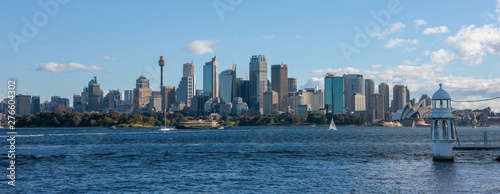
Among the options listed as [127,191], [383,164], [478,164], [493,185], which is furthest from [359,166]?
[127,191]

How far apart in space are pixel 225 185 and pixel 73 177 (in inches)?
718

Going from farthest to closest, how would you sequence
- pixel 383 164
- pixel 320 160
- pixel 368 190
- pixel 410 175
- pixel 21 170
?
1. pixel 320 160
2. pixel 383 164
3. pixel 21 170
4. pixel 410 175
5. pixel 368 190

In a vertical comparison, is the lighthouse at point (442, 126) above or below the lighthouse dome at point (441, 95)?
below

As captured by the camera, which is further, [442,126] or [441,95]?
[441,95]

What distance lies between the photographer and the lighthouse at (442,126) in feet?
207

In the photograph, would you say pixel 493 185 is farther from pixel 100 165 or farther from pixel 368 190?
pixel 100 165

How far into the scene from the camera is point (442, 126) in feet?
207

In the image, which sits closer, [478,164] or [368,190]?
[368,190]

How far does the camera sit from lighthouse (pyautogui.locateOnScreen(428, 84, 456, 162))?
63.0 m

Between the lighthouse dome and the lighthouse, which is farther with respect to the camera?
the lighthouse dome

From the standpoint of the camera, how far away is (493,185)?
48.0 meters

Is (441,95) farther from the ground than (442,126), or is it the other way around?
(441,95)

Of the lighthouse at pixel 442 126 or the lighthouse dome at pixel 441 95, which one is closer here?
the lighthouse at pixel 442 126

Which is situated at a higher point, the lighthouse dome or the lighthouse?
the lighthouse dome
